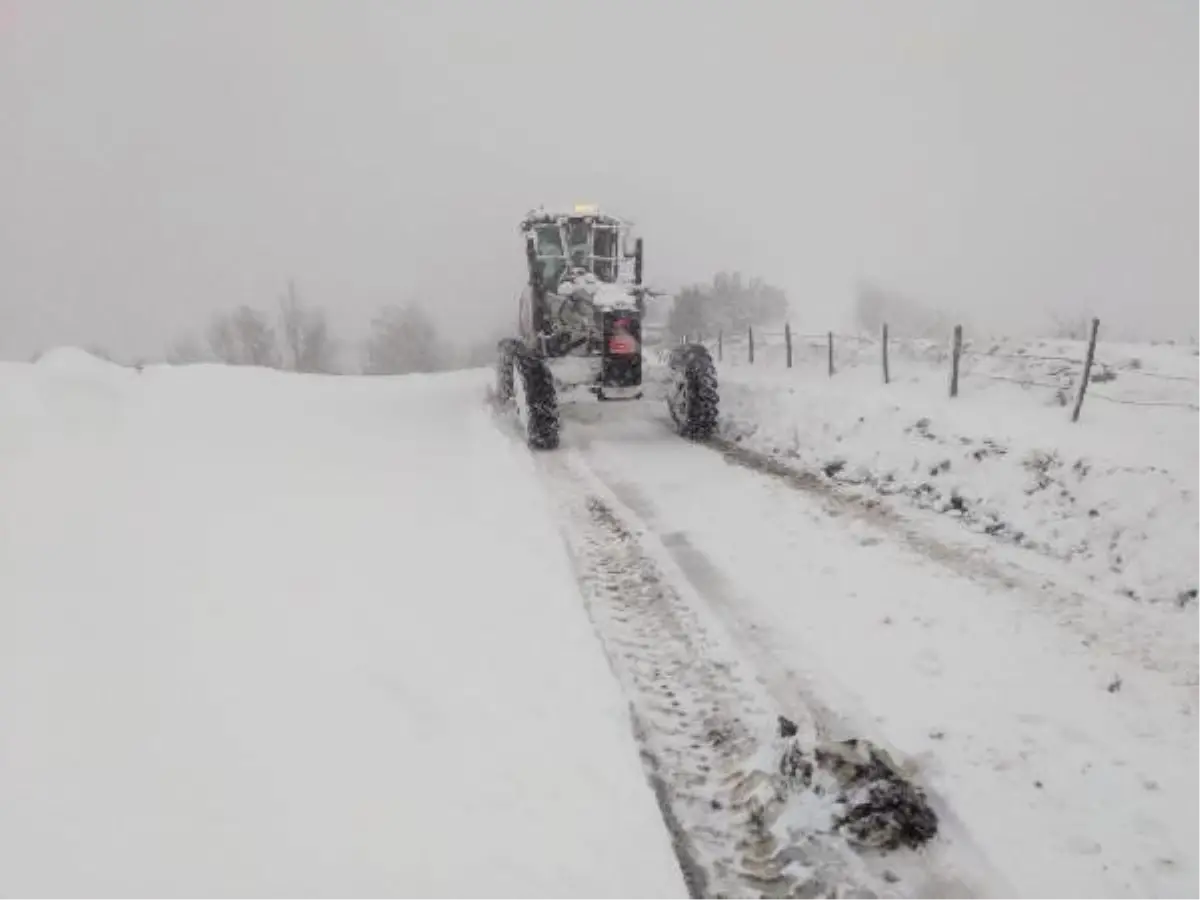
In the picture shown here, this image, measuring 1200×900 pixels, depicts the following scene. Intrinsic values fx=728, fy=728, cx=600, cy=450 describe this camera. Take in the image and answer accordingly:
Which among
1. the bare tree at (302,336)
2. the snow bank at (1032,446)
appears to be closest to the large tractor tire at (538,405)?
the snow bank at (1032,446)

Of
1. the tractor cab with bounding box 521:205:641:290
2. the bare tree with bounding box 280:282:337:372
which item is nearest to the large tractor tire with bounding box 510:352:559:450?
the tractor cab with bounding box 521:205:641:290

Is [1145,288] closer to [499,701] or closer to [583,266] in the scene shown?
[583,266]

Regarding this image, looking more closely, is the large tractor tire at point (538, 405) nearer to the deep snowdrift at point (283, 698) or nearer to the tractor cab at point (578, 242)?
the tractor cab at point (578, 242)

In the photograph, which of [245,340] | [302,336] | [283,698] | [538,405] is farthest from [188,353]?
[283,698]

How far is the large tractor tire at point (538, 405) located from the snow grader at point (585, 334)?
0.02 meters

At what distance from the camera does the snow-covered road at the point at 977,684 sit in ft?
11.4

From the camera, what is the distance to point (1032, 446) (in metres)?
8.48

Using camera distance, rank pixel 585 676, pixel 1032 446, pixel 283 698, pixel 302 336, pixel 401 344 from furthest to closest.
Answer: pixel 302 336
pixel 401 344
pixel 1032 446
pixel 585 676
pixel 283 698

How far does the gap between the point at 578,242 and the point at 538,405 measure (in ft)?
12.8

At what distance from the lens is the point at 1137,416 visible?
9625 mm

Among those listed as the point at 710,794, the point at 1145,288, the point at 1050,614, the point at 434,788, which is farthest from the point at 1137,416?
the point at 1145,288

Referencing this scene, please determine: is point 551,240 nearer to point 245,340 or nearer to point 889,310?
point 889,310

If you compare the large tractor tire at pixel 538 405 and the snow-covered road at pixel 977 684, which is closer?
the snow-covered road at pixel 977 684

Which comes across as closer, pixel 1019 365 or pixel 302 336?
pixel 1019 365
